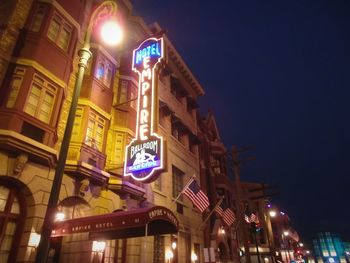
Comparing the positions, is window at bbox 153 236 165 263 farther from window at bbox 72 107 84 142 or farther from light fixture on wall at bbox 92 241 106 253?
window at bbox 72 107 84 142

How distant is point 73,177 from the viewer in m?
13.0

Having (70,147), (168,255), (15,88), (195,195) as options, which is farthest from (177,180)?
(15,88)

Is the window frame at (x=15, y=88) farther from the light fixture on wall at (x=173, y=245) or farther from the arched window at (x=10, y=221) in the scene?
the light fixture on wall at (x=173, y=245)

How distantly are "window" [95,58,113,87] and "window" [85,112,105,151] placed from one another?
2507 mm

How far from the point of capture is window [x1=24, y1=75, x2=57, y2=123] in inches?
458

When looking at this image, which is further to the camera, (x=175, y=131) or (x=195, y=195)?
(x=175, y=131)

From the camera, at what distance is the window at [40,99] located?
38.2ft

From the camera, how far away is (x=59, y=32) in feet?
45.6

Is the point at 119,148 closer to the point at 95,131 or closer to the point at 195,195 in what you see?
the point at 95,131

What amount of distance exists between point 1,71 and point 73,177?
5279 mm

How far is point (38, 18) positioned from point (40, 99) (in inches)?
169

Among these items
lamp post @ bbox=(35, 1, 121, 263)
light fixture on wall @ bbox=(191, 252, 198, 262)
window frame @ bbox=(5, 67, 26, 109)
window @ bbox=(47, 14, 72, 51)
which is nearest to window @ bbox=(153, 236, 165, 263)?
light fixture on wall @ bbox=(191, 252, 198, 262)

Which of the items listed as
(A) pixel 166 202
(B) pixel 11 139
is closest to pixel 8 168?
(B) pixel 11 139

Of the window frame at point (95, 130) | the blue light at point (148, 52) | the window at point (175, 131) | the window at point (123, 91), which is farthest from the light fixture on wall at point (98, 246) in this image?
the window at point (175, 131)
